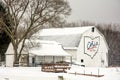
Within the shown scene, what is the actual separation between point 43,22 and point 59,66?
10.2 metres

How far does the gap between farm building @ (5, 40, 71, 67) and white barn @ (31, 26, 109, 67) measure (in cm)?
506

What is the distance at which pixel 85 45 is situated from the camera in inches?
2352

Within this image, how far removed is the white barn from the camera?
5885 cm

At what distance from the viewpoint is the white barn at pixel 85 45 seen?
2317 inches

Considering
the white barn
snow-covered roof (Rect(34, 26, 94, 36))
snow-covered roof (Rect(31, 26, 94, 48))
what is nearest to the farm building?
the white barn

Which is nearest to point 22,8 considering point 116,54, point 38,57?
point 38,57

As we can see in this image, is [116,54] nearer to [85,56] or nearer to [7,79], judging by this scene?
[85,56]

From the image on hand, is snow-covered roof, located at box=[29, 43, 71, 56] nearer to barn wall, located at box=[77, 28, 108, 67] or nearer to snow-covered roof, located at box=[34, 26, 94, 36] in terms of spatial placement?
barn wall, located at box=[77, 28, 108, 67]

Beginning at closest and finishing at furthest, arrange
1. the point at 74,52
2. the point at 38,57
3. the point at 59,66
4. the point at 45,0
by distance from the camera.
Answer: the point at 59,66
the point at 45,0
the point at 38,57
the point at 74,52

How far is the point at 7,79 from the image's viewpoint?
2577 centimetres

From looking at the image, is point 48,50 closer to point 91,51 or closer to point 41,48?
point 41,48

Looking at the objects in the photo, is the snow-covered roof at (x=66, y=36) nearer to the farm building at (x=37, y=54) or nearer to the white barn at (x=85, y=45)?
the white barn at (x=85, y=45)

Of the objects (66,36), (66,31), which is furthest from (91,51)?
(66,31)

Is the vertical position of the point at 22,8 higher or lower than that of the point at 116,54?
higher
